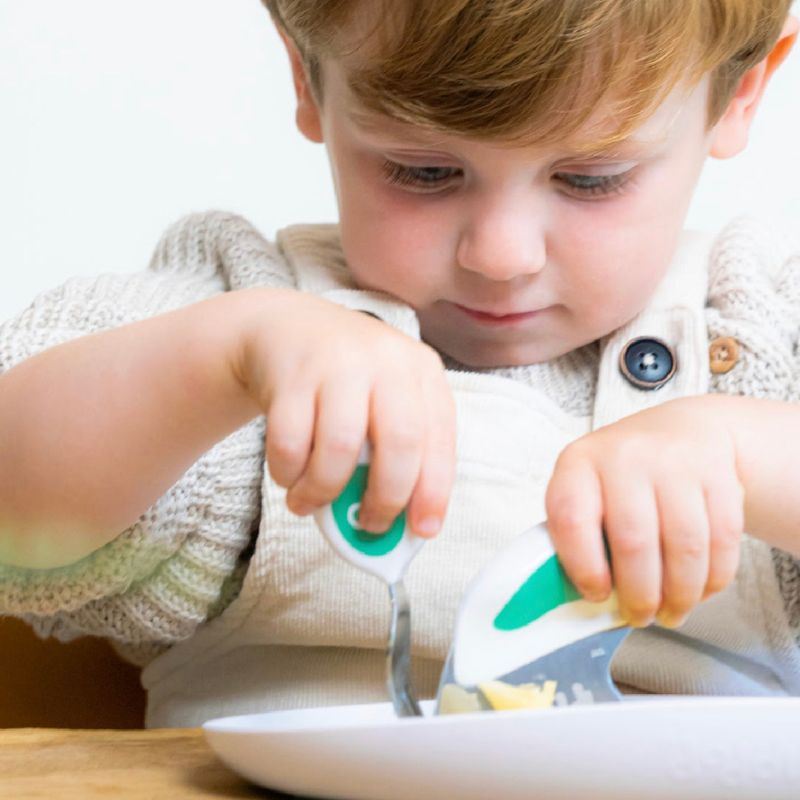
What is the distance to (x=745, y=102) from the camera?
2.87 feet

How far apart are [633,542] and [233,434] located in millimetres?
304

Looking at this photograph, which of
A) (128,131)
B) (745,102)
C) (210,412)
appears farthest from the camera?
(128,131)

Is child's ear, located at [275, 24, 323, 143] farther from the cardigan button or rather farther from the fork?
the fork

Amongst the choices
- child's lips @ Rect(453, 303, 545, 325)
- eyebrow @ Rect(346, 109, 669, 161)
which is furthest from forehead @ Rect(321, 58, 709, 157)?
child's lips @ Rect(453, 303, 545, 325)

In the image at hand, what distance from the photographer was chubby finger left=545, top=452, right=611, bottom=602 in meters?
0.50

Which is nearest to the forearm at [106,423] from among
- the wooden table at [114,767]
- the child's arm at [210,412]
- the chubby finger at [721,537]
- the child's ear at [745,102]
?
the child's arm at [210,412]

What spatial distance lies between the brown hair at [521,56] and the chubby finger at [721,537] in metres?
0.23

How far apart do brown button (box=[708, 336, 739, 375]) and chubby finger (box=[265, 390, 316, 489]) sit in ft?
1.13

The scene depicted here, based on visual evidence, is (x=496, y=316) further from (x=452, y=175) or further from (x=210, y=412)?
(x=210, y=412)

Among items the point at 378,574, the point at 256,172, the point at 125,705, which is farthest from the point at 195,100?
the point at 378,574

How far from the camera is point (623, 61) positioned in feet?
2.26

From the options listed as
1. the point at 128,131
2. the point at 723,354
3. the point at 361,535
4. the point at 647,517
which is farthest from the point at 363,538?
the point at 128,131

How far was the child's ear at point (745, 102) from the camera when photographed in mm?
862

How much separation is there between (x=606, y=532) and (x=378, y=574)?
86mm
